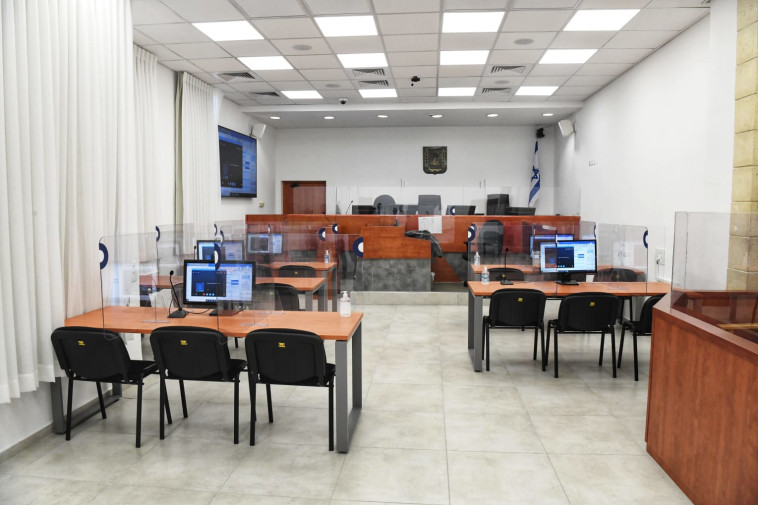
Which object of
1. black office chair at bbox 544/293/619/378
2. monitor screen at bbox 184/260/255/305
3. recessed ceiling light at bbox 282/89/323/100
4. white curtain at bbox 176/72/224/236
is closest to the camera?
monitor screen at bbox 184/260/255/305

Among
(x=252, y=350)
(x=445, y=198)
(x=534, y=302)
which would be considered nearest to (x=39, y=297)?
(x=252, y=350)

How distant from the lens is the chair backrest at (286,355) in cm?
301

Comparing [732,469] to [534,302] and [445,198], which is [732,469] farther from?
[445,198]

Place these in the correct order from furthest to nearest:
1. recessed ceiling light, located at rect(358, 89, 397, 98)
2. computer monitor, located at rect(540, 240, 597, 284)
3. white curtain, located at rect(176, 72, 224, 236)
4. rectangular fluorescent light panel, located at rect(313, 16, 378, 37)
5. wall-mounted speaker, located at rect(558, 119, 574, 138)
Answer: wall-mounted speaker, located at rect(558, 119, 574, 138)
recessed ceiling light, located at rect(358, 89, 397, 98)
white curtain, located at rect(176, 72, 224, 236)
computer monitor, located at rect(540, 240, 597, 284)
rectangular fluorescent light panel, located at rect(313, 16, 378, 37)

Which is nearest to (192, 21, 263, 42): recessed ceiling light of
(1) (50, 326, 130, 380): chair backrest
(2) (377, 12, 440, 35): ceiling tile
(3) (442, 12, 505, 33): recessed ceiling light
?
(2) (377, 12, 440, 35): ceiling tile

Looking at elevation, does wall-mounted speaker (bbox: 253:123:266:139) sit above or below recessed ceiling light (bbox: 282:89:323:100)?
below

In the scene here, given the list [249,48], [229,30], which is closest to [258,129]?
[249,48]

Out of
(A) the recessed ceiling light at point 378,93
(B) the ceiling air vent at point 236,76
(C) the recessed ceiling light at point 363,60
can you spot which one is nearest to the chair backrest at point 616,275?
(C) the recessed ceiling light at point 363,60

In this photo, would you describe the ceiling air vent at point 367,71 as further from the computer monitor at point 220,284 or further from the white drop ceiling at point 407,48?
the computer monitor at point 220,284

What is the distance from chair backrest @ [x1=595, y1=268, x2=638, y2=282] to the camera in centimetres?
600

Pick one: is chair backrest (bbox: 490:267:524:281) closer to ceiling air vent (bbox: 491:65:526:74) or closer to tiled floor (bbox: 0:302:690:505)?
tiled floor (bbox: 0:302:690:505)

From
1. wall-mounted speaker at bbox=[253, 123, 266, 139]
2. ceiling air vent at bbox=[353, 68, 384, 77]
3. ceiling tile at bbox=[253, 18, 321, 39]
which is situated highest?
ceiling air vent at bbox=[353, 68, 384, 77]

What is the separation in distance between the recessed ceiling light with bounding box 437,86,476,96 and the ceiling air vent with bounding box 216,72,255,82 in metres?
3.29

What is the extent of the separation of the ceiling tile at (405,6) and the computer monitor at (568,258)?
2866mm
